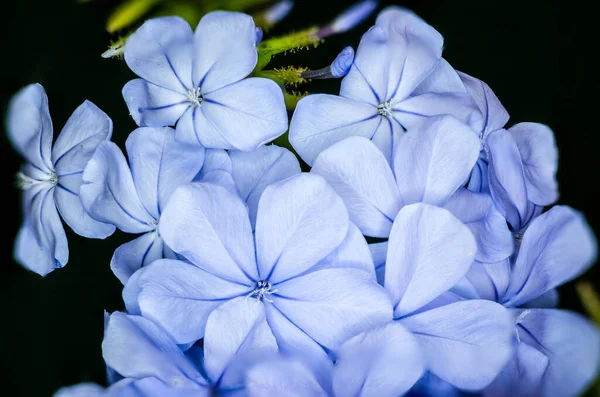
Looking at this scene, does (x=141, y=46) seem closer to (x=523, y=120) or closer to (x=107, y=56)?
(x=107, y=56)

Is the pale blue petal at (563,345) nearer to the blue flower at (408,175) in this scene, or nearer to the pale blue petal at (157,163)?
the blue flower at (408,175)

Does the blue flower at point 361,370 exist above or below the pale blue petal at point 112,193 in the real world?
below

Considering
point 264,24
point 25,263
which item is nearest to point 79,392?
point 25,263

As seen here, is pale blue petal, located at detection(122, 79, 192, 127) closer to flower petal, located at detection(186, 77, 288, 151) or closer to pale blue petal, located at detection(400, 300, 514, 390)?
flower petal, located at detection(186, 77, 288, 151)

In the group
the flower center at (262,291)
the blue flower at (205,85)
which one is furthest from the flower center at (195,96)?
the flower center at (262,291)

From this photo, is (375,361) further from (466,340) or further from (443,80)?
(443,80)

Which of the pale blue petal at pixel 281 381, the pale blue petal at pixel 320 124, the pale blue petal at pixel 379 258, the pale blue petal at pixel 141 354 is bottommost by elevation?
the pale blue petal at pixel 281 381

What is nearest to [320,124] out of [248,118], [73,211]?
[248,118]
